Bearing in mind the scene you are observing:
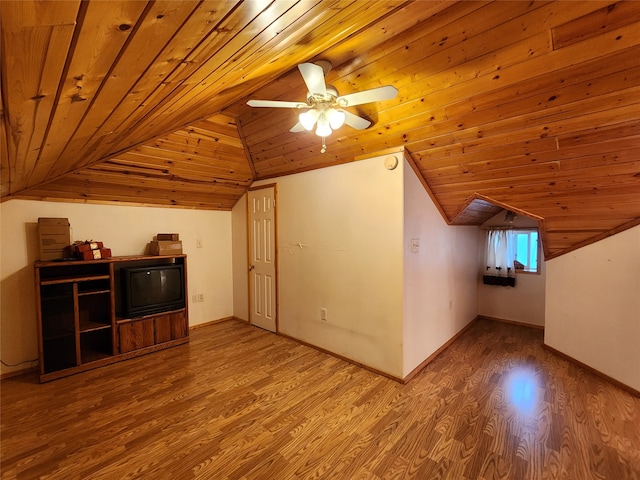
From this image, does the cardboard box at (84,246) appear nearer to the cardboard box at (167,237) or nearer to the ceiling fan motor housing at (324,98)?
the cardboard box at (167,237)

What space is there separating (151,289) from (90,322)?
721mm

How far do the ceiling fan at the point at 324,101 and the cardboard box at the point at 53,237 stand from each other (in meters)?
2.75

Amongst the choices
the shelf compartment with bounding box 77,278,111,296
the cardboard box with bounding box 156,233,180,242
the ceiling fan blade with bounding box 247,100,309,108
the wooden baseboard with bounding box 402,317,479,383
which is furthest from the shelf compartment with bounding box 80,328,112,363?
the wooden baseboard with bounding box 402,317,479,383

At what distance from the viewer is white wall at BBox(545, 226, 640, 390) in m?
2.71

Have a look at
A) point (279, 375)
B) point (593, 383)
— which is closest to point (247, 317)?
point (279, 375)

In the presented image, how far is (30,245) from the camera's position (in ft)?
10.3

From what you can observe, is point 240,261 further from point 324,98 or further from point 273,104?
point 324,98

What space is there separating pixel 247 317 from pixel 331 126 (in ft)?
11.8

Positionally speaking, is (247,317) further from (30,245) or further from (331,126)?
(331,126)

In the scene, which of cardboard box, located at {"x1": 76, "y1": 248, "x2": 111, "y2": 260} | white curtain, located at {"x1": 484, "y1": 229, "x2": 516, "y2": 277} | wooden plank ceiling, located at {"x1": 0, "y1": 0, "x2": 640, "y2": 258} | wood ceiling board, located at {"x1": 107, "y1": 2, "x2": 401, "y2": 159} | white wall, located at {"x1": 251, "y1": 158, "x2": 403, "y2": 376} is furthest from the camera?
white curtain, located at {"x1": 484, "y1": 229, "x2": 516, "y2": 277}

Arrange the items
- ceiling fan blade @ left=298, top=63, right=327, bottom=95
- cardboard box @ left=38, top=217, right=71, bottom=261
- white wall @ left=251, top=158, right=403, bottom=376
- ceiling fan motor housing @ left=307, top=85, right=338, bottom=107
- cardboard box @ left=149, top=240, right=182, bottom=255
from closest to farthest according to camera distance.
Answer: ceiling fan blade @ left=298, top=63, right=327, bottom=95
ceiling fan motor housing @ left=307, top=85, right=338, bottom=107
white wall @ left=251, top=158, right=403, bottom=376
cardboard box @ left=38, top=217, right=71, bottom=261
cardboard box @ left=149, top=240, right=182, bottom=255

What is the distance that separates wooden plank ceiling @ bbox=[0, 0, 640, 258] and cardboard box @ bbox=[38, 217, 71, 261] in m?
0.37

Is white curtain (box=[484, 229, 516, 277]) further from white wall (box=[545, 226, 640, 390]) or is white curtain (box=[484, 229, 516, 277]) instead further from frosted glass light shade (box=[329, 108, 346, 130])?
frosted glass light shade (box=[329, 108, 346, 130])

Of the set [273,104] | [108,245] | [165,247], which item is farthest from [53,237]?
[273,104]
